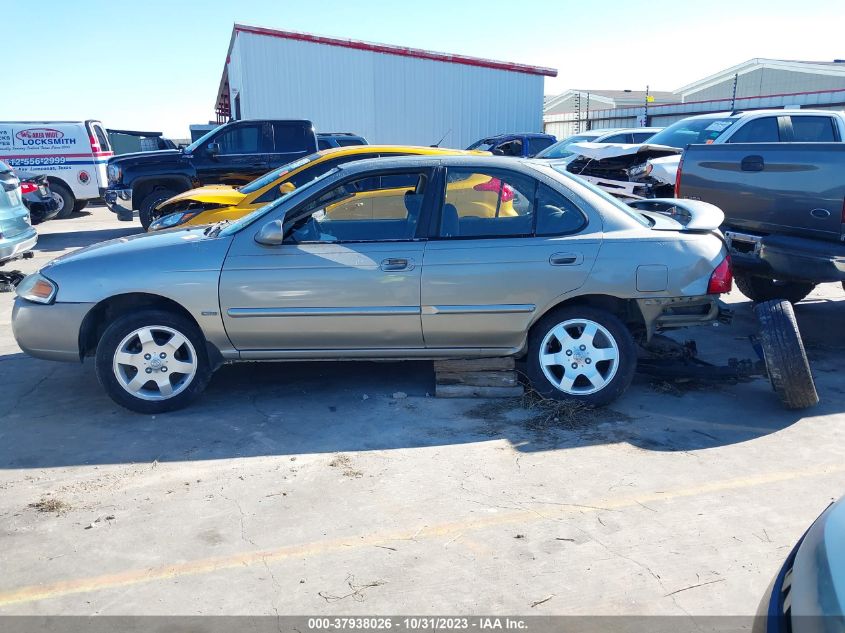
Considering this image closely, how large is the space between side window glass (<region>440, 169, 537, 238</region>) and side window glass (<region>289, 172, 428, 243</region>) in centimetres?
22

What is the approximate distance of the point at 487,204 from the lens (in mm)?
5148

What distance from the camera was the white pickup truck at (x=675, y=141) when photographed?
9.80 meters

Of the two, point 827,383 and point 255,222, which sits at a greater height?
point 255,222

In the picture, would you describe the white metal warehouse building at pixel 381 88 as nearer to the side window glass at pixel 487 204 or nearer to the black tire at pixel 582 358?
the side window glass at pixel 487 204

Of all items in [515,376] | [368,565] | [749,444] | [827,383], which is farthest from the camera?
[827,383]

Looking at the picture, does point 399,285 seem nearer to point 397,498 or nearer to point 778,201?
point 397,498

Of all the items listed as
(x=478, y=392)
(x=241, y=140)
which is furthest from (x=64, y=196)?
(x=478, y=392)

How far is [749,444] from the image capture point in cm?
457

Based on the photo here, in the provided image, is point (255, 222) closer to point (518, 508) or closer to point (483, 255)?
point (483, 255)

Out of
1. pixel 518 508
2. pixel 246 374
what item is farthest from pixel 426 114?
pixel 518 508

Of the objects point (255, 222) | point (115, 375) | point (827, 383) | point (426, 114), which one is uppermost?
point (426, 114)

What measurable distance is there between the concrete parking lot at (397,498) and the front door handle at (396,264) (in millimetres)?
978

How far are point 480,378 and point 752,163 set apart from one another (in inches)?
133

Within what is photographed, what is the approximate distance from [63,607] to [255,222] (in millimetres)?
2742
